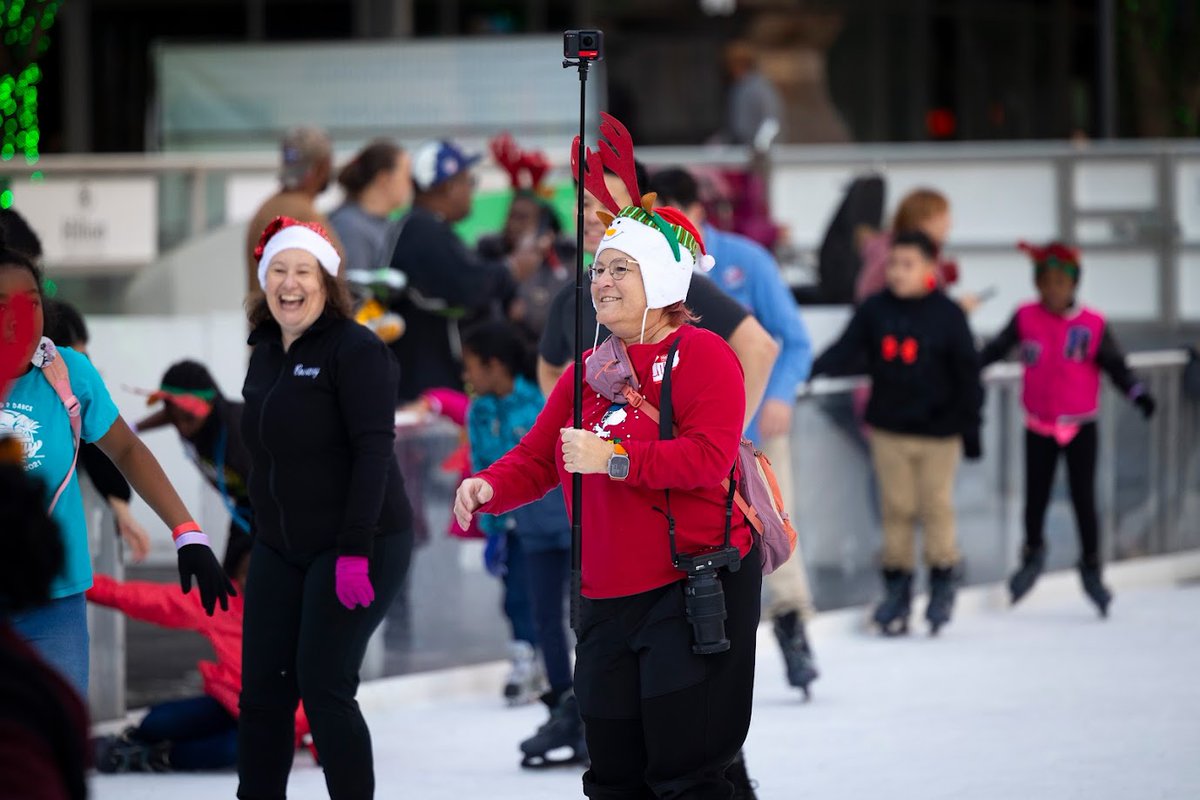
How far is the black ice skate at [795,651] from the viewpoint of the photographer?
7.50m

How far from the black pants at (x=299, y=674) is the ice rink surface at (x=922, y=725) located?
38.9 inches

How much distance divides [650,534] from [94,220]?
7846mm

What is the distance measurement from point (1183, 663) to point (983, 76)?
19162 mm

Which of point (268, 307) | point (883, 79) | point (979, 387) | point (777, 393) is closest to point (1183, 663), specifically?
point (979, 387)

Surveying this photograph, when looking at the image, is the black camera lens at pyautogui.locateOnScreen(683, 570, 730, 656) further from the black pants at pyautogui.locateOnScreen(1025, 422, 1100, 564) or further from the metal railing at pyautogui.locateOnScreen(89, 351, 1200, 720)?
the black pants at pyautogui.locateOnScreen(1025, 422, 1100, 564)

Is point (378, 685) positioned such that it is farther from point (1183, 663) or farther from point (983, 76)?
point (983, 76)

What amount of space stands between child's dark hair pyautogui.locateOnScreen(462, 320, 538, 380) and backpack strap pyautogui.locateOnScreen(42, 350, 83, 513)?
275 cm

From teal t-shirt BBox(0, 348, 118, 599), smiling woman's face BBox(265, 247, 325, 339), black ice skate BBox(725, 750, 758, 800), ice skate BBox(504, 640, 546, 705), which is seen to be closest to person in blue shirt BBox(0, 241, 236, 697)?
teal t-shirt BBox(0, 348, 118, 599)

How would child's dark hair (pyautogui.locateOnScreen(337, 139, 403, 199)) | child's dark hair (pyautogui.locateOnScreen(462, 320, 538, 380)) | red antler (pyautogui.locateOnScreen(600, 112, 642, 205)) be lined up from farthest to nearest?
1. child's dark hair (pyautogui.locateOnScreen(337, 139, 403, 199))
2. child's dark hair (pyautogui.locateOnScreen(462, 320, 538, 380))
3. red antler (pyautogui.locateOnScreen(600, 112, 642, 205))

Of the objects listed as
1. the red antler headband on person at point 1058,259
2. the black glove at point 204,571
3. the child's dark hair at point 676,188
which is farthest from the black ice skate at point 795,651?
the black glove at point 204,571

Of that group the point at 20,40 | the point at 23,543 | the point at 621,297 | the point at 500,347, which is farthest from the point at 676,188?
the point at 23,543

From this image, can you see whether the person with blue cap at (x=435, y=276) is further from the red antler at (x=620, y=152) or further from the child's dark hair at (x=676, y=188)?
the red antler at (x=620, y=152)

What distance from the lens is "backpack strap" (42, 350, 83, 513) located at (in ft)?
14.4

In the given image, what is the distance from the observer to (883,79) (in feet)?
83.7
